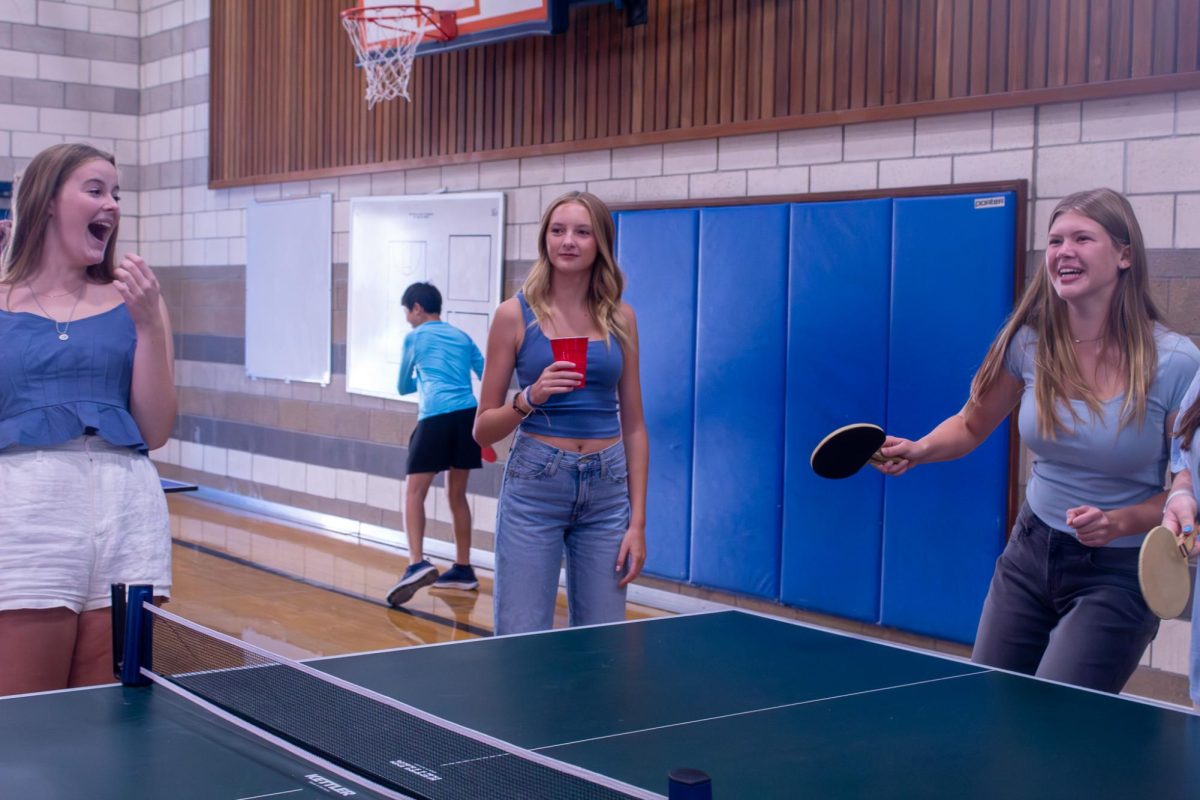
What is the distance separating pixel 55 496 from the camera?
104 inches

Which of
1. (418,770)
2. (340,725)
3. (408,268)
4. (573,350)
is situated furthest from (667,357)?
(418,770)

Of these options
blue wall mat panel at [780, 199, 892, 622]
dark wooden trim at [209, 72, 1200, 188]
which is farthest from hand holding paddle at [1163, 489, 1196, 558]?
blue wall mat panel at [780, 199, 892, 622]

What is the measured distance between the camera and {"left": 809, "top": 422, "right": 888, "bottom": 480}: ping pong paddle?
3031 millimetres

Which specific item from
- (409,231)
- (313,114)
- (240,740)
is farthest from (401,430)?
(240,740)

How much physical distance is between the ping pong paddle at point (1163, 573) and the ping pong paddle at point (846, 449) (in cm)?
73

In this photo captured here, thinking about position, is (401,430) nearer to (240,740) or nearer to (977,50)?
(977,50)

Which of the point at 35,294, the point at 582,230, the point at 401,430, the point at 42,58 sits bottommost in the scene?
the point at 401,430

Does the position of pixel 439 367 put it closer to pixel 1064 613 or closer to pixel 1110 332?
pixel 1110 332

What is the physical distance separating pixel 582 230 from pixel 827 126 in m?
2.95

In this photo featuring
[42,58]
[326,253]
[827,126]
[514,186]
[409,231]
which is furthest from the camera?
[42,58]

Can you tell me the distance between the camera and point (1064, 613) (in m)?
2.90

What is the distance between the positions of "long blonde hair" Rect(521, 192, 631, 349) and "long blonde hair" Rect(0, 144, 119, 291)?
1.26 meters

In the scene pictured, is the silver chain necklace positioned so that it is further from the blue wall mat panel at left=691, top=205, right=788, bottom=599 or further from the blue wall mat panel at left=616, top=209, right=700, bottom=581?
the blue wall mat panel at left=616, top=209, right=700, bottom=581

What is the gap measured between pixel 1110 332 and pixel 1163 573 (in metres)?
0.76
